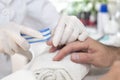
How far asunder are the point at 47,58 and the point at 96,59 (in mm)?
171

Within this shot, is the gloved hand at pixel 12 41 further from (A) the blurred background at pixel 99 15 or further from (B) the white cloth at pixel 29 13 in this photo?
(A) the blurred background at pixel 99 15

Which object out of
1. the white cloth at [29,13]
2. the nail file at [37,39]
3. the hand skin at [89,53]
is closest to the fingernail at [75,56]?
the hand skin at [89,53]

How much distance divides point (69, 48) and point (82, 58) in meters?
0.05

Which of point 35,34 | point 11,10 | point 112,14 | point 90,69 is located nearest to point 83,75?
point 90,69

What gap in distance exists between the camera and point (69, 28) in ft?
2.50

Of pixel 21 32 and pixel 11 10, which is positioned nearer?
pixel 21 32

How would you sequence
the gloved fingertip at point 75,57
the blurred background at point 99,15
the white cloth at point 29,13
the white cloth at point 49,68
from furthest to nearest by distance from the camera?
1. the blurred background at point 99,15
2. the white cloth at point 29,13
3. the gloved fingertip at point 75,57
4. the white cloth at point 49,68

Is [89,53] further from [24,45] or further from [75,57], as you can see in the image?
[24,45]

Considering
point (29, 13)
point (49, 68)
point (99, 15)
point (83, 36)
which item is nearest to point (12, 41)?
point (49, 68)

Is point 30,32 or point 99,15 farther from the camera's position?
point 99,15

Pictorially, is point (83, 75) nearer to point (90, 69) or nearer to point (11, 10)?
point (90, 69)

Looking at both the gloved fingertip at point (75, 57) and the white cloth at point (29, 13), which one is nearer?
the gloved fingertip at point (75, 57)

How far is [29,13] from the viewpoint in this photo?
1105mm

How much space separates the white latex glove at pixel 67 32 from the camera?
0.74m
